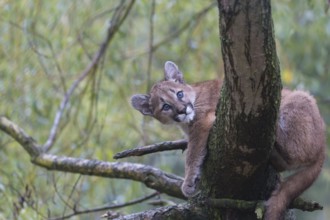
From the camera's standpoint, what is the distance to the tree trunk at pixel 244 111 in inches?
122

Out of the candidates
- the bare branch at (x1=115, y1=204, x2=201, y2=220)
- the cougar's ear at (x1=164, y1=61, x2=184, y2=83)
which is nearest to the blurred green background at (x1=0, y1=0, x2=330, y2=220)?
the cougar's ear at (x1=164, y1=61, x2=184, y2=83)

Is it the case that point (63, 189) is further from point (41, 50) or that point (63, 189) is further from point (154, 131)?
point (41, 50)

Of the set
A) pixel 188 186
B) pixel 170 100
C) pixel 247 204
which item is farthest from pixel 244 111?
pixel 170 100

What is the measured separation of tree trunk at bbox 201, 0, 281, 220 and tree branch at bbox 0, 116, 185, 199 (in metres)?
1.06

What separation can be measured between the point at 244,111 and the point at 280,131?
0.80 metres

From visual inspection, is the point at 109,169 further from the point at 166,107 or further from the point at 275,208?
the point at 275,208

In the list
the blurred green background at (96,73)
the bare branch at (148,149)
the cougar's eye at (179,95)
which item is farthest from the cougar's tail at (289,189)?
the blurred green background at (96,73)

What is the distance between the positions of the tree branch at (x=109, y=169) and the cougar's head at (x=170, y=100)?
0.37 meters

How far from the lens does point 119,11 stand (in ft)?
23.0

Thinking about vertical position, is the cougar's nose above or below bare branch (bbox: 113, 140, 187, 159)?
above

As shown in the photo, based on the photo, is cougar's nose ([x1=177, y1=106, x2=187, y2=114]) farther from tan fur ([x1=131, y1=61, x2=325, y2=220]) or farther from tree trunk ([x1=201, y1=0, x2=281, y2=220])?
tree trunk ([x1=201, y1=0, x2=281, y2=220])

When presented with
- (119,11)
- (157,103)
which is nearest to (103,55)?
(119,11)

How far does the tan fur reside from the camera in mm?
4059

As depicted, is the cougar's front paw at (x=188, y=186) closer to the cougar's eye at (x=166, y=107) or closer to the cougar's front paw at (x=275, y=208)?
the cougar's eye at (x=166, y=107)
